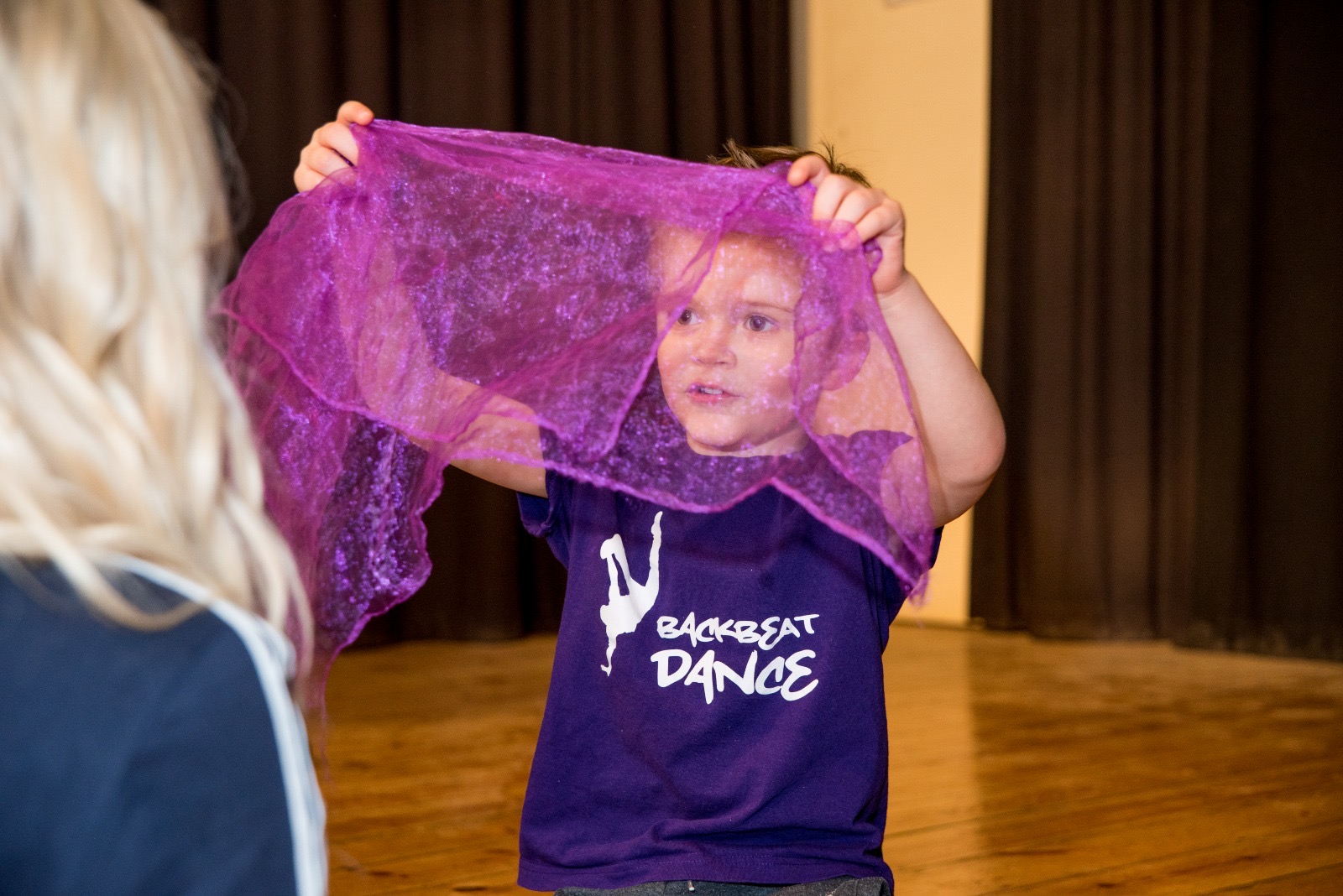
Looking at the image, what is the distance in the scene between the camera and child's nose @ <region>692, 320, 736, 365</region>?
1.01m

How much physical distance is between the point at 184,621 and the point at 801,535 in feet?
2.27

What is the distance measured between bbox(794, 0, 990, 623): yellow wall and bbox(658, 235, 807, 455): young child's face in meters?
Result: 2.88

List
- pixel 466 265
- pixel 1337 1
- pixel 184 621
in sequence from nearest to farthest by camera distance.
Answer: pixel 184 621 → pixel 466 265 → pixel 1337 1

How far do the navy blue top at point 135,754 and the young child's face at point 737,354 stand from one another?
20.4 inches

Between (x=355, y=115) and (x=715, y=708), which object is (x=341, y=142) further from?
(x=715, y=708)

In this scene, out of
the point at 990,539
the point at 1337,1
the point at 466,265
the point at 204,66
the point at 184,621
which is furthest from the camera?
the point at 990,539

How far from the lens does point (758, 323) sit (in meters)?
1.00

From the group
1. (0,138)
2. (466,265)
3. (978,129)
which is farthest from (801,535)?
(978,129)

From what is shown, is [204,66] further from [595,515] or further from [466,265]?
[595,515]

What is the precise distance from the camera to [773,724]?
1.08 meters

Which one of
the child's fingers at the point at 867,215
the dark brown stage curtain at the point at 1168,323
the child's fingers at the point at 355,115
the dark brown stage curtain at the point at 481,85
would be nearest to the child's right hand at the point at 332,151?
the child's fingers at the point at 355,115

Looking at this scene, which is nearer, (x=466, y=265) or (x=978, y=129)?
(x=466, y=265)

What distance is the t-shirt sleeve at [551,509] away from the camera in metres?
1.18

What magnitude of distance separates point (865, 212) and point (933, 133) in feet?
10.6
